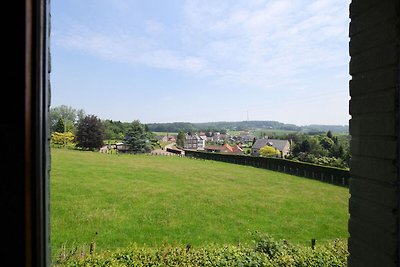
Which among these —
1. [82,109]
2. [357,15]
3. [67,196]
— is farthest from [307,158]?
[357,15]

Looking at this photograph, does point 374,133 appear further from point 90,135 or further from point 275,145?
point 275,145

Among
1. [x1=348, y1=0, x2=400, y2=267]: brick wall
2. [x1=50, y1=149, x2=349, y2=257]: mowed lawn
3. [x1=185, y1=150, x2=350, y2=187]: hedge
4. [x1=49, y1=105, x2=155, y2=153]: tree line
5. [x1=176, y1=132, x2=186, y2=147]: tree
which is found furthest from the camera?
[x1=176, y1=132, x2=186, y2=147]: tree

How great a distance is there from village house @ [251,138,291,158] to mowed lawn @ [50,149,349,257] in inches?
500

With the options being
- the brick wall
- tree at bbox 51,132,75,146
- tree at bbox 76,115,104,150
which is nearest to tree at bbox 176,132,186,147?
tree at bbox 76,115,104,150

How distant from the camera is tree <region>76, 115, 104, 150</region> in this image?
3508 cm

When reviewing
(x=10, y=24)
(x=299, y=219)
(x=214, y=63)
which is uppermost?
(x=214, y=63)

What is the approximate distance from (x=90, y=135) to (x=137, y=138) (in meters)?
6.94

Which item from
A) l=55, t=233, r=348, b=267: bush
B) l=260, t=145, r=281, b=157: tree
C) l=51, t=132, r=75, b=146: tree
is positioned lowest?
l=260, t=145, r=281, b=157: tree

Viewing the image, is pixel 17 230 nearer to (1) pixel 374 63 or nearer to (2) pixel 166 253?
(1) pixel 374 63

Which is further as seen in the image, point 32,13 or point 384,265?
point 384,265

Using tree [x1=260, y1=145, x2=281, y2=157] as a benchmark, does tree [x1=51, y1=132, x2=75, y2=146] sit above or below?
above

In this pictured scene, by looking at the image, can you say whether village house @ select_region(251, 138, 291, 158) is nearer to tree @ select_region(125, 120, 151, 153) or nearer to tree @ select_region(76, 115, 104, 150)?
tree @ select_region(125, 120, 151, 153)

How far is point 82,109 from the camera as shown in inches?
1254

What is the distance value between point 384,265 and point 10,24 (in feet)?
4.95
